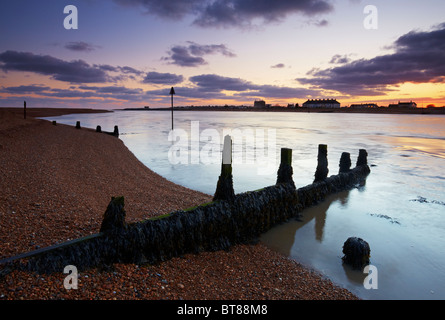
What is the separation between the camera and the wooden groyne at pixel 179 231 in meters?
4.08

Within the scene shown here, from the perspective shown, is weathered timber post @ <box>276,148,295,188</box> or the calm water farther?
weathered timber post @ <box>276,148,295,188</box>

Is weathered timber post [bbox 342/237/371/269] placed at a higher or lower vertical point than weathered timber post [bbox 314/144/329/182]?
lower

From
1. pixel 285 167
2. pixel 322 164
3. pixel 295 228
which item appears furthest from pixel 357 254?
pixel 322 164

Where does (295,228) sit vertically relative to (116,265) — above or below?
below

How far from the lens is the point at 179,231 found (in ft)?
18.4

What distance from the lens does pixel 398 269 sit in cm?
725

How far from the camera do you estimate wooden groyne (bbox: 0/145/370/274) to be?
4.08 metres

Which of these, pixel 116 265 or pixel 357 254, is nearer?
pixel 116 265

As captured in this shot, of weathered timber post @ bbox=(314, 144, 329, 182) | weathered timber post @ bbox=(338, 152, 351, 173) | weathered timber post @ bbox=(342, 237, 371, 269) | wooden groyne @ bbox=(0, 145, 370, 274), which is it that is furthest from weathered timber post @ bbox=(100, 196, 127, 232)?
weathered timber post @ bbox=(338, 152, 351, 173)

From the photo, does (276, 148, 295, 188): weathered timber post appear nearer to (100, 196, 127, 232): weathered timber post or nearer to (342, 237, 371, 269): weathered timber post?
(342, 237, 371, 269): weathered timber post

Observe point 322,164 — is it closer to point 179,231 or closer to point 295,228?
point 295,228
